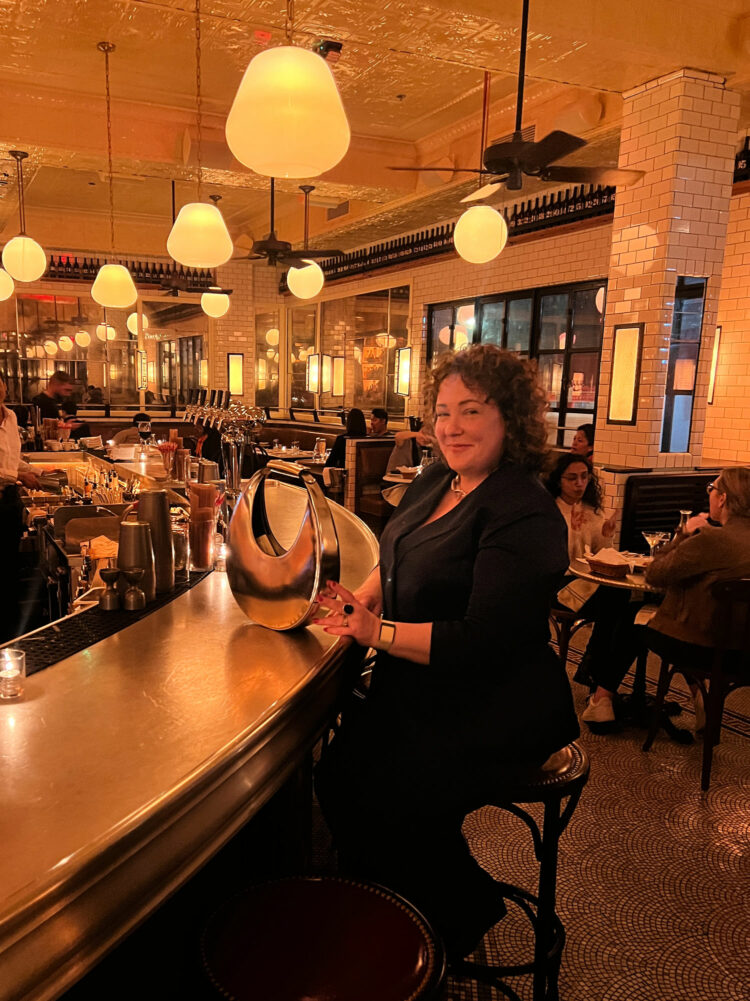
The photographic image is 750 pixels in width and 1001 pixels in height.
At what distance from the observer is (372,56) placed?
254 inches

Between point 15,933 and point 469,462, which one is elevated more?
point 469,462

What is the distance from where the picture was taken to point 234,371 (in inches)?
578

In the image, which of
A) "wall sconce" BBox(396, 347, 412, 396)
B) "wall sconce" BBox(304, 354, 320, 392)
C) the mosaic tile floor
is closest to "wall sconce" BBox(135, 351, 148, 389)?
"wall sconce" BBox(304, 354, 320, 392)

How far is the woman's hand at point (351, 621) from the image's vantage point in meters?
1.60

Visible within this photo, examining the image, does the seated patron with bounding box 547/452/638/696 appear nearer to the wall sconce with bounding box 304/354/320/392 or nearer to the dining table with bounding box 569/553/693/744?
the dining table with bounding box 569/553/693/744

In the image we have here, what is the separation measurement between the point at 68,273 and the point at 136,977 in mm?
14355

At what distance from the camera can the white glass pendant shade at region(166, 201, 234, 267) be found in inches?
169

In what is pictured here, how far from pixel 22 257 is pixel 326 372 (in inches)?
322

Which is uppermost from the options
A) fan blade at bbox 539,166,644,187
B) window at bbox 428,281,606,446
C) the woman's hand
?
fan blade at bbox 539,166,644,187

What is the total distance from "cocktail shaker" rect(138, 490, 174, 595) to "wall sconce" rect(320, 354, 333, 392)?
12.2 metres

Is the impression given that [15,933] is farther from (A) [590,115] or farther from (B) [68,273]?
(B) [68,273]

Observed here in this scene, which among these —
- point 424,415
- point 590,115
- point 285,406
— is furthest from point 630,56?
point 285,406

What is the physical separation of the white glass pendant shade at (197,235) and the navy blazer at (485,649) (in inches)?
125

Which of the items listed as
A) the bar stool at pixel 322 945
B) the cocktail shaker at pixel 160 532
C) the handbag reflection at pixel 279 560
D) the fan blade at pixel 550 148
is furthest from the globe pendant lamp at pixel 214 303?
the bar stool at pixel 322 945
